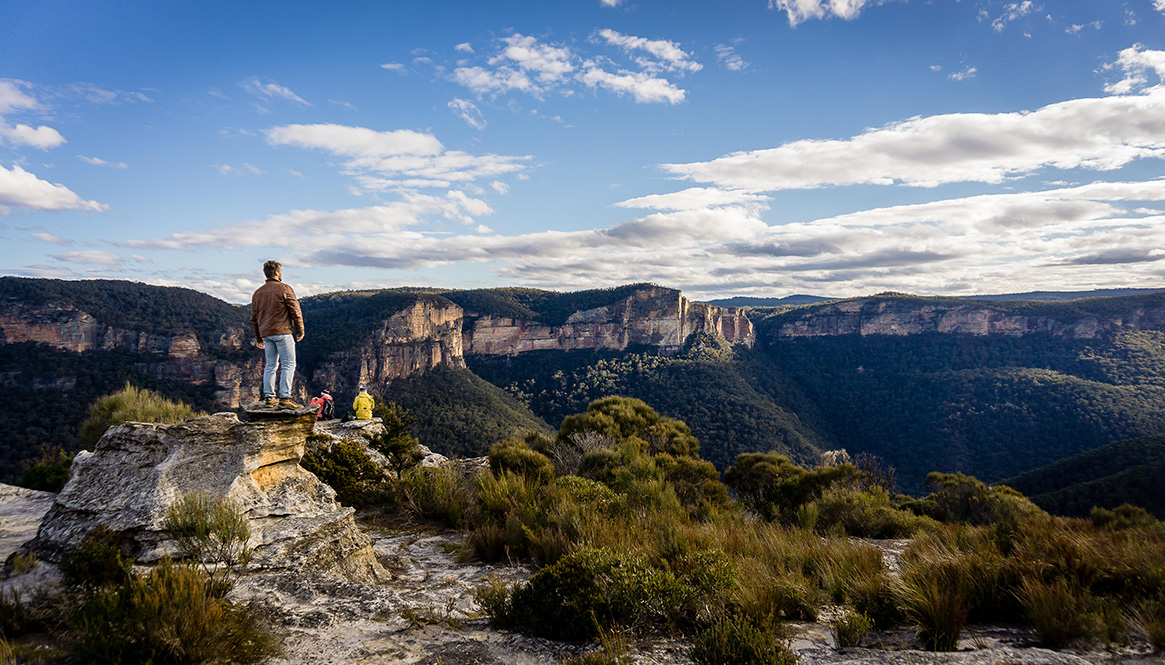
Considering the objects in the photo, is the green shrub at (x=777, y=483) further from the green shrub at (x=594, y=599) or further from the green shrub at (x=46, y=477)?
the green shrub at (x=46, y=477)

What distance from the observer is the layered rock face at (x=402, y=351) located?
207 ft

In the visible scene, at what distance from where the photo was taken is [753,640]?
9.74ft

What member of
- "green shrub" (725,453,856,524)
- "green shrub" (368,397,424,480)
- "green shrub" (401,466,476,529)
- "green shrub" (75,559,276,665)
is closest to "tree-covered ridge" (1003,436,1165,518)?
"green shrub" (725,453,856,524)

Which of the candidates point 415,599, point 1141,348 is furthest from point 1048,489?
point 1141,348

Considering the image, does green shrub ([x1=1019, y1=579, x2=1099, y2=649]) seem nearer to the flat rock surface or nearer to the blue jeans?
the blue jeans

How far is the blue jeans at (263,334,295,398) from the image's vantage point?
7032 millimetres

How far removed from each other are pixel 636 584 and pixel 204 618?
9.87 ft

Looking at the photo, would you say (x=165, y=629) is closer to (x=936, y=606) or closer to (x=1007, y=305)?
(x=936, y=606)

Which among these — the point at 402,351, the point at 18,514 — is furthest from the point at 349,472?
the point at 402,351

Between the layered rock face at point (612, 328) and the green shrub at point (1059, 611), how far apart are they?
95.7 m

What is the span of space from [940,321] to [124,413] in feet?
414

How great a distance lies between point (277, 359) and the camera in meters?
7.21

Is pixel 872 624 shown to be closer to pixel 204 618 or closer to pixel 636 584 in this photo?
pixel 636 584

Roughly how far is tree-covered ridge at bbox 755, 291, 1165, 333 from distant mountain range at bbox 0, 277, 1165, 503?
46 cm
